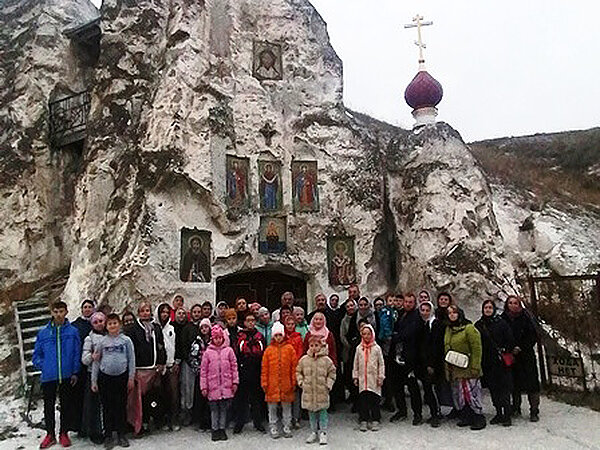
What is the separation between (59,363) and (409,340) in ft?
13.5

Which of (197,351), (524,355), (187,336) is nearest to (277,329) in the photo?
(197,351)

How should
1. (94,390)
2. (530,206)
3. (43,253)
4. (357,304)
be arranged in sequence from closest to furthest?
(94,390), (357,304), (43,253), (530,206)

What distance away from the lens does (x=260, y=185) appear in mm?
10406

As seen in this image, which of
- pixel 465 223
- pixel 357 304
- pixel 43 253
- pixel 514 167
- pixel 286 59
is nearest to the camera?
pixel 357 304

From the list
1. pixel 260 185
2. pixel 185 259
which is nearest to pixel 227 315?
pixel 185 259

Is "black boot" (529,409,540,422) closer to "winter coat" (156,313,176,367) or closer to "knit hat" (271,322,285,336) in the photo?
"knit hat" (271,322,285,336)

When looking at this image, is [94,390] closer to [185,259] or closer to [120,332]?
[120,332]

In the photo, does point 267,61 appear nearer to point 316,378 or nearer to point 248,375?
point 248,375

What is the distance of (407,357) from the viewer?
682cm

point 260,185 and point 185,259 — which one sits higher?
point 260,185

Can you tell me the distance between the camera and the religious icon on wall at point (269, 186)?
34.1 feet

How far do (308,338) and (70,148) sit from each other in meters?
9.50

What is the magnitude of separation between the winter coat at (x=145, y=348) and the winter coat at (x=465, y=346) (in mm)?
3428

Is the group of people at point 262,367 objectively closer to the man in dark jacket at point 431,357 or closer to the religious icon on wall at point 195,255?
the man in dark jacket at point 431,357
